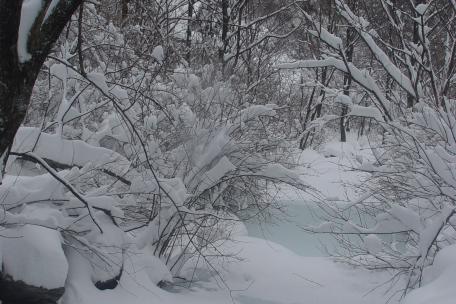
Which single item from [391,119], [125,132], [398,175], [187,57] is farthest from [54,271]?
[187,57]

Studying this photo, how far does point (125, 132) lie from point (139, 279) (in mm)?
2021

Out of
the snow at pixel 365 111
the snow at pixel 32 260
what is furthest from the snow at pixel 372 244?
the snow at pixel 32 260

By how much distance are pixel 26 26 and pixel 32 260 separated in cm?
264

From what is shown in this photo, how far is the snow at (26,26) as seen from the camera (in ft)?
10.9

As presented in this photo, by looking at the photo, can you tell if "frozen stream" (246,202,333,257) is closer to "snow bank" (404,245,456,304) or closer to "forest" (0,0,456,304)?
"forest" (0,0,456,304)

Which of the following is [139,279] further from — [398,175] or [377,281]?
[377,281]

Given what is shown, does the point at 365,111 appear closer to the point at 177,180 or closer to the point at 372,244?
the point at 372,244

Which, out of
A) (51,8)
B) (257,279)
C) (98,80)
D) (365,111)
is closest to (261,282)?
(257,279)

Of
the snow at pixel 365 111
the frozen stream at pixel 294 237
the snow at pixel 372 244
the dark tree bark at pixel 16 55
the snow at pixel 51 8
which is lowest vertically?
the frozen stream at pixel 294 237

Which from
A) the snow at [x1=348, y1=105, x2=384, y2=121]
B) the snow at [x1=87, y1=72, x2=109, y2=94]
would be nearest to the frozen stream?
the snow at [x1=348, y1=105, x2=384, y2=121]

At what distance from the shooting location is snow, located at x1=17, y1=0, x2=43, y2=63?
3.34 metres

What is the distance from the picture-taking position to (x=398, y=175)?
22.1 ft

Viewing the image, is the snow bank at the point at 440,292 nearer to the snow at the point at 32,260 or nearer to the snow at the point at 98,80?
the snow at the point at 98,80

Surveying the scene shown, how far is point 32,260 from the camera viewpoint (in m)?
5.20
